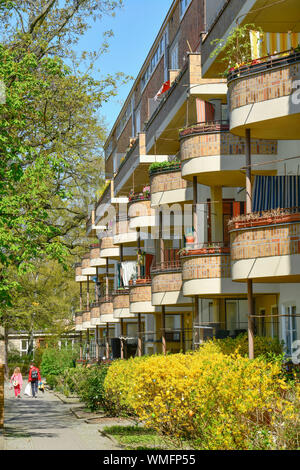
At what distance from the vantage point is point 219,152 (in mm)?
23469

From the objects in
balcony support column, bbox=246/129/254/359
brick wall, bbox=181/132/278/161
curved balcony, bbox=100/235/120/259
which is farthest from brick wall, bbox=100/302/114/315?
balcony support column, bbox=246/129/254/359

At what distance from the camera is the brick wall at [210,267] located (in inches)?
913

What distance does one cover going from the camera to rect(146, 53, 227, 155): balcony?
26703 millimetres

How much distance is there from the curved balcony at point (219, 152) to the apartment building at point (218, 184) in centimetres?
3

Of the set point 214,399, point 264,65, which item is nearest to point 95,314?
point 264,65

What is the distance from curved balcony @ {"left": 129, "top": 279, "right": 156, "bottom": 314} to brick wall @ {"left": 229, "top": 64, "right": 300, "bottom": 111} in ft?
54.8

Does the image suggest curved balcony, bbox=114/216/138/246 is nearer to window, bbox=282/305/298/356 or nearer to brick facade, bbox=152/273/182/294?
brick facade, bbox=152/273/182/294

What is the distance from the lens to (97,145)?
34375mm

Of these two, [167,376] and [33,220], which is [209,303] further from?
[167,376]

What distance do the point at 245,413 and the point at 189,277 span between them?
12.3m

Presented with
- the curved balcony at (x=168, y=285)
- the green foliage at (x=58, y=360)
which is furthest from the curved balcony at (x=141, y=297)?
the green foliage at (x=58, y=360)

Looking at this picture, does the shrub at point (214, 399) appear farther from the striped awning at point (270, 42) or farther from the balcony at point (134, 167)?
the balcony at point (134, 167)

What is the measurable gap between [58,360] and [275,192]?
39484mm
